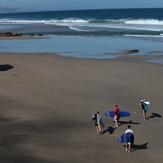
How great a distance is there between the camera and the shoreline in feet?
34.6

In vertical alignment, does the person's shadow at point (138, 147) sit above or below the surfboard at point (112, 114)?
below

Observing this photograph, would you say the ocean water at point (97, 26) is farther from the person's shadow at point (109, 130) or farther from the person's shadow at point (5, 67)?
the person's shadow at point (109, 130)

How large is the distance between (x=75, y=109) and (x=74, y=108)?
0.48ft

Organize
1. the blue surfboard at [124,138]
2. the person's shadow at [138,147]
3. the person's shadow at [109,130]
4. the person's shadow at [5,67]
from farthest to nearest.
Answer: the person's shadow at [5,67] < the person's shadow at [109,130] < the person's shadow at [138,147] < the blue surfboard at [124,138]

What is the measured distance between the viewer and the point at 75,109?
47.7 ft

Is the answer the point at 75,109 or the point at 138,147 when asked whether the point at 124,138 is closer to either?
the point at 138,147

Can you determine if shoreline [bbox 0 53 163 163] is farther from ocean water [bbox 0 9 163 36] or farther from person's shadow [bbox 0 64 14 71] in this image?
ocean water [bbox 0 9 163 36]

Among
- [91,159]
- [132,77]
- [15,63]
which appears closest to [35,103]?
[91,159]

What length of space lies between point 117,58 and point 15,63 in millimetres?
8789

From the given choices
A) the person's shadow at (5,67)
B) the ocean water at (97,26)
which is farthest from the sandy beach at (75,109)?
the ocean water at (97,26)

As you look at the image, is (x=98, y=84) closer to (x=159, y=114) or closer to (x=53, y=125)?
(x=159, y=114)

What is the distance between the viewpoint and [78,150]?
10.7 metres

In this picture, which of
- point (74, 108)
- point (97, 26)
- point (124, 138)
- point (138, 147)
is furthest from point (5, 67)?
point (97, 26)

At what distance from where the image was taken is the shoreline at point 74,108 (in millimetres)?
10555
